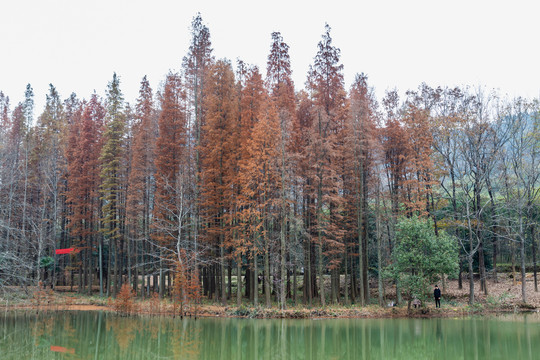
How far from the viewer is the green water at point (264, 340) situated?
470 inches

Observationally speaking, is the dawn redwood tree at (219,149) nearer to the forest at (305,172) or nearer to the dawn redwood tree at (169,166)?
the forest at (305,172)

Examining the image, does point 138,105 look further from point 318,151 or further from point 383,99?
point 383,99

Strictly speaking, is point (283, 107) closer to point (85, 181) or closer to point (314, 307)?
point (314, 307)

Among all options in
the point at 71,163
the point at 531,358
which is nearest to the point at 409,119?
the point at 531,358

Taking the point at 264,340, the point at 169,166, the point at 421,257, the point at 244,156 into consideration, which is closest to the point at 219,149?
the point at 244,156

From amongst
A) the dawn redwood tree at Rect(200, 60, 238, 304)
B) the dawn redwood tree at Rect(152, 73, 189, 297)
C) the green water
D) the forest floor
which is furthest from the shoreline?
the dawn redwood tree at Rect(152, 73, 189, 297)

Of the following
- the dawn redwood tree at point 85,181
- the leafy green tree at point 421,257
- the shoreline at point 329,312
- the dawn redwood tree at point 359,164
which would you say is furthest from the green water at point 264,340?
the dawn redwood tree at point 85,181

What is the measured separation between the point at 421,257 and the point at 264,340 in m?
14.1

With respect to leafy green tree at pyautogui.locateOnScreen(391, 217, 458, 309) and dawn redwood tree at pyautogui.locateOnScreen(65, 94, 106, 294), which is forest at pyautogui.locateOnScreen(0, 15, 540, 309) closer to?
leafy green tree at pyautogui.locateOnScreen(391, 217, 458, 309)

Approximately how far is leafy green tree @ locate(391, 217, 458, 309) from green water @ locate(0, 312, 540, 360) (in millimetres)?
5355

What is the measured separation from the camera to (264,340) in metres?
15.0

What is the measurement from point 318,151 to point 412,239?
8279 millimetres

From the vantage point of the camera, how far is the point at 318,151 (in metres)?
Result: 28.3

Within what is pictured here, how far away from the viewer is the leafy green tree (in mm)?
25422
